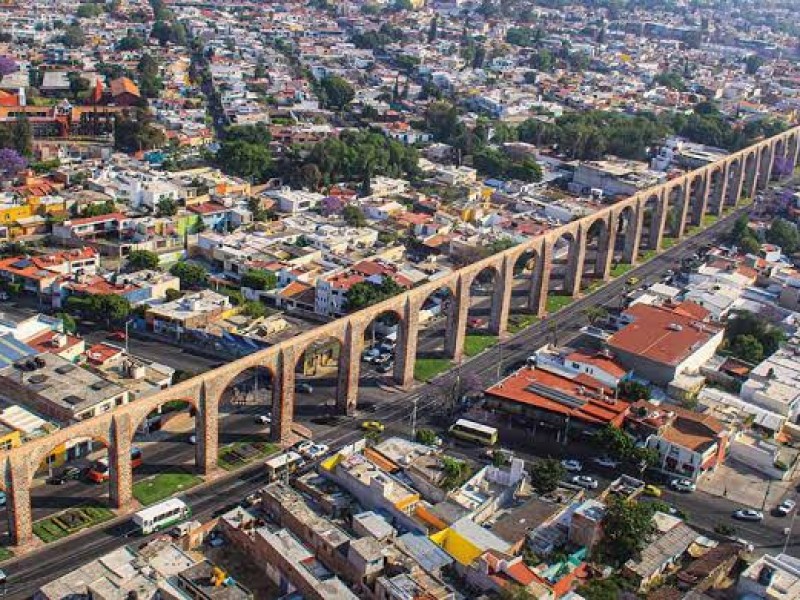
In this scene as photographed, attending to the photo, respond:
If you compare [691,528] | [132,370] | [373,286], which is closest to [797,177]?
[373,286]

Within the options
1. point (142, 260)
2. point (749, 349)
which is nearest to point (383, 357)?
point (142, 260)

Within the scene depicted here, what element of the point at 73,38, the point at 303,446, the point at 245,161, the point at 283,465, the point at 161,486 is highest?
the point at 73,38

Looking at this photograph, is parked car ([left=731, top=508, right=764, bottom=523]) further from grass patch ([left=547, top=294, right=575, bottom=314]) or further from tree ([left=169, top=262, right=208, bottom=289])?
tree ([left=169, top=262, right=208, bottom=289])

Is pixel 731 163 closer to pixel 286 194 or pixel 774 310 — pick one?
pixel 774 310

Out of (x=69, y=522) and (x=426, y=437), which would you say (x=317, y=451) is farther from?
(x=69, y=522)

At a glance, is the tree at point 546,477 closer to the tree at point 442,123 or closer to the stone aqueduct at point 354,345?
the stone aqueduct at point 354,345

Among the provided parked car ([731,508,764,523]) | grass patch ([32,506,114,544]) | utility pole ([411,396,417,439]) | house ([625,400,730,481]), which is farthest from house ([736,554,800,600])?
grass patch ([32,506,114,544])

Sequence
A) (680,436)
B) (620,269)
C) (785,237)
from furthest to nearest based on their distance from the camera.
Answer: (785,237)
(620,269)
(680,436)
